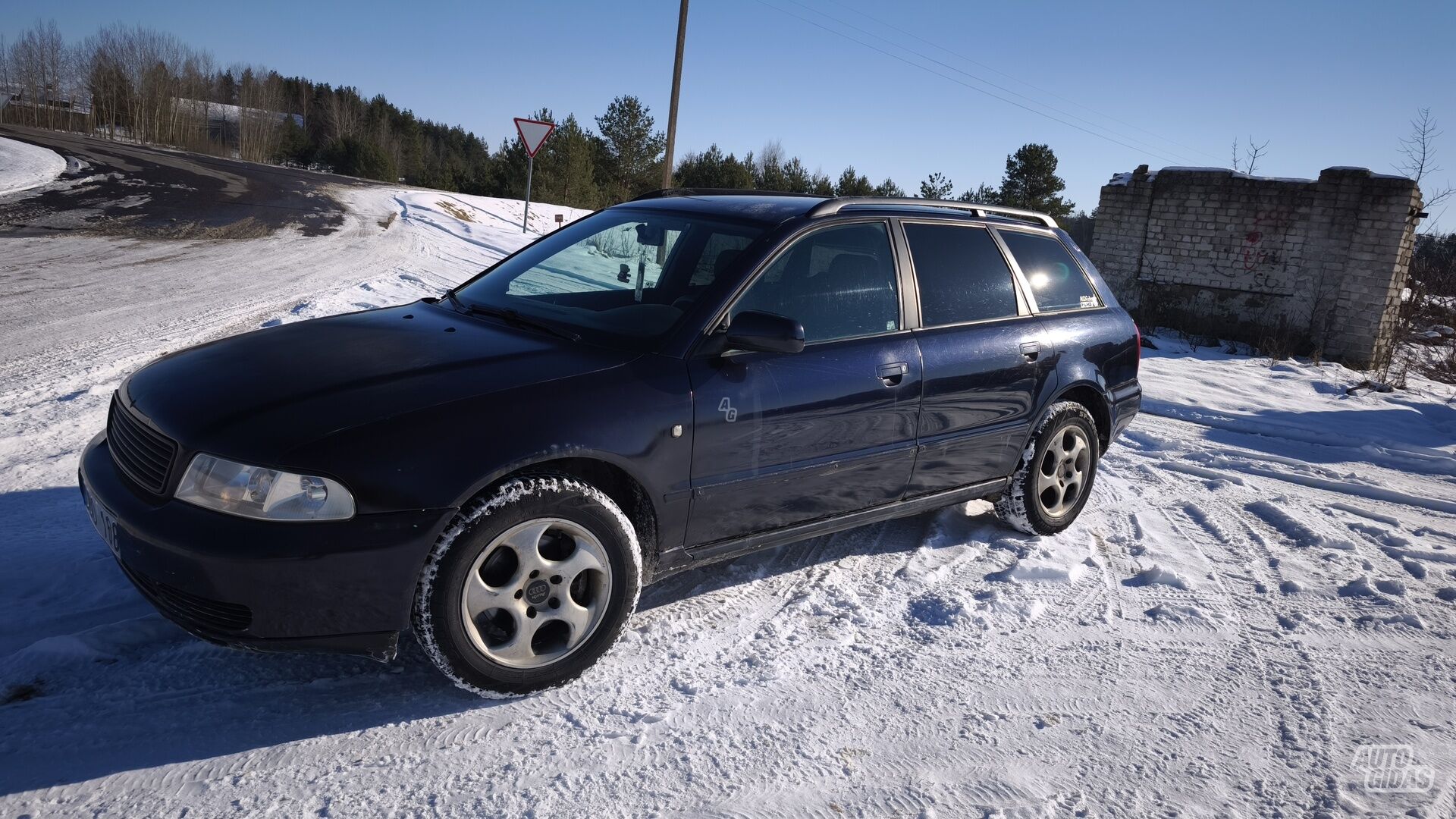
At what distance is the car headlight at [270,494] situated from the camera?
2502 mm

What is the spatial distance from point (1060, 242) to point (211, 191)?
21.8 m

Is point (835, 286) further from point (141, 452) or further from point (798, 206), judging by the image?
point (141, 452)

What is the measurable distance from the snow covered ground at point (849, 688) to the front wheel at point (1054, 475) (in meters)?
0.14

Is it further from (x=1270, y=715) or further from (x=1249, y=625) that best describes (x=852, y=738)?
(x=1249, y=625)

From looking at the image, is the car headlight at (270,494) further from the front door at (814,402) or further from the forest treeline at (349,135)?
the forest treeline at (349,135)

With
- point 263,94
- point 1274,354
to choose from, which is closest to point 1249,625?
point 1274,354

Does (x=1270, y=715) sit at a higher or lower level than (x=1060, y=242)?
lower

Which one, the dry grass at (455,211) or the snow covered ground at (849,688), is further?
the dry grass at (455,211)

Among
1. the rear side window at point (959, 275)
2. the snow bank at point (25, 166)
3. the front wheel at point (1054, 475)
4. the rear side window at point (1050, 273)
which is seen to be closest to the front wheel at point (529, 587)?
the rear side window at point (959, 275)

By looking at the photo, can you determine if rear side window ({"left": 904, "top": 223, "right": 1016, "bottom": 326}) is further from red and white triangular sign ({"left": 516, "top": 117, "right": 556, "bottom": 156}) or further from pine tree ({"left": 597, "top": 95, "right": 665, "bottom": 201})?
pine tree ({"left": 597, "top": 95, "right": 665, "bottom": 201})

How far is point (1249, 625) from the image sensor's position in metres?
3.84

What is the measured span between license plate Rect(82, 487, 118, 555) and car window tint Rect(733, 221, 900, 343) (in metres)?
2.20

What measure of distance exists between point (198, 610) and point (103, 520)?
0.56 meters

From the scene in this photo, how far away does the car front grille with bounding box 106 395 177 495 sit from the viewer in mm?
2639
